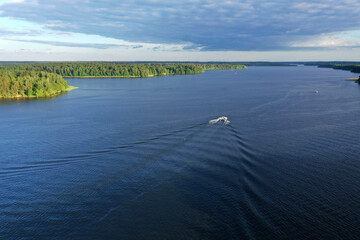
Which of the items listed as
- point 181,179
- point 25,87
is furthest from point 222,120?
point 25,87

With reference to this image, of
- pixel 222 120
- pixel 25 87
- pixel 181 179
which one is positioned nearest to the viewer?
pixel 181 179

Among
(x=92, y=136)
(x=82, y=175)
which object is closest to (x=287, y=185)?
(x=82, y=175)

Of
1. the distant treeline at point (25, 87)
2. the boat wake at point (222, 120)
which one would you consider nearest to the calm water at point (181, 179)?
the boat wake at point (222, 120)

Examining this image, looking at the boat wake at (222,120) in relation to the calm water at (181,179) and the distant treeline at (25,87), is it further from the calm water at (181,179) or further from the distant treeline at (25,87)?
the distant treeline at (25,87)

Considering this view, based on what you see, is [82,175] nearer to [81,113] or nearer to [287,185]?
[287,185]

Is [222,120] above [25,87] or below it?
below

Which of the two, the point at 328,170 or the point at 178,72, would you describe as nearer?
the point at 328,170

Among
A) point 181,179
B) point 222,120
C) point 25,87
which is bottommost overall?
point 181,179

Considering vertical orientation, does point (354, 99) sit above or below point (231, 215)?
above

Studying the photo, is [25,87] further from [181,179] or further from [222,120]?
[181,179]
